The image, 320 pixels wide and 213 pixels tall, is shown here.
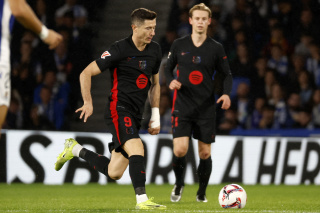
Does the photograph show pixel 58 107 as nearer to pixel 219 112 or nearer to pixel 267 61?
pixel 219 112

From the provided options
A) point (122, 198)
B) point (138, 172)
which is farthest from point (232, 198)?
point (122, 198)

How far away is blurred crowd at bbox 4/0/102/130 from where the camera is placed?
12.0 meters

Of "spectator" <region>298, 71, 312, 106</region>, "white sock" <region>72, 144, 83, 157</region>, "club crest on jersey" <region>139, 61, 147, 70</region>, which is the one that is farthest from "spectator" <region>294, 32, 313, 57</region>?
"club crest on jersey" <region>139, 61, 147, 70</region>

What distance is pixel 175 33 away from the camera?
1329 centimetres

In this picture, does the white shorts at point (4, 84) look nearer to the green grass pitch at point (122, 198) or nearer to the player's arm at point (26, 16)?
the player's arm at point (26, 16)

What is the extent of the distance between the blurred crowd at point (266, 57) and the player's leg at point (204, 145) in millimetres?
3666

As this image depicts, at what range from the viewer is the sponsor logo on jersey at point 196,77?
747cm

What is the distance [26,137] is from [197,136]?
341cm

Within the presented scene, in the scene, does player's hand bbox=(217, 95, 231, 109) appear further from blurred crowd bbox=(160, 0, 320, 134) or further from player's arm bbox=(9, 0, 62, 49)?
blurred crowd bbox=(160, 0, 320, 134)

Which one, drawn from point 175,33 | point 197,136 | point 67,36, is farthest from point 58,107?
point 197,136

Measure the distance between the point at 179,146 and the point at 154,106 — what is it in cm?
96

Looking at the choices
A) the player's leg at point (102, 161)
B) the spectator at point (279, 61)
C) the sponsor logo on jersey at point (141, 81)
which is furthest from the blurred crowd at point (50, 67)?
the sponsor logo on jersey at point (141, 81)

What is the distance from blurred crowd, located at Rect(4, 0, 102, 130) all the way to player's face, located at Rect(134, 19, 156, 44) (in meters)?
5.84

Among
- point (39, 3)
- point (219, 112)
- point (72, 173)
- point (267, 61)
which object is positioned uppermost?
point (39, 3)
